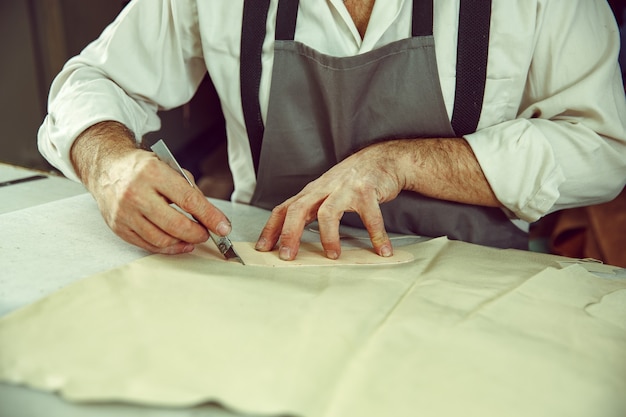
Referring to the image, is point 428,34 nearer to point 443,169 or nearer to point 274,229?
point 443,169

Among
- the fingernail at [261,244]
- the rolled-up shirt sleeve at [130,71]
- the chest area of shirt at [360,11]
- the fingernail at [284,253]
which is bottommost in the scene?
the fingernail at [261,244]

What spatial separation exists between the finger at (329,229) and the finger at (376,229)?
0.05 meters

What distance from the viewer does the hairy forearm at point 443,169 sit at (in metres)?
1.04

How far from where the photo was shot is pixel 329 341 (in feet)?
2.03

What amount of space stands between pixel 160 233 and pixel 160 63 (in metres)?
0.56

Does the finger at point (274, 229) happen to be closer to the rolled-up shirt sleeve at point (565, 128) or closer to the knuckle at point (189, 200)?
the knuckle at point (189, 200)

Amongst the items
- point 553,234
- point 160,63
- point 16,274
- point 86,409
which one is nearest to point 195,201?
point 16,274

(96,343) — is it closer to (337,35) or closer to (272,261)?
(272,261)

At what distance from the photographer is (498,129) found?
1.03m

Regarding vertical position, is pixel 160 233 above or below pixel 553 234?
above

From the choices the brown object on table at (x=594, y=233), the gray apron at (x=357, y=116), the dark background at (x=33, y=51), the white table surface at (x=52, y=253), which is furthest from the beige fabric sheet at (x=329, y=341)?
the dark background at (x=33, y=51)

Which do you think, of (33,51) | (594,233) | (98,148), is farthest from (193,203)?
(33,51)

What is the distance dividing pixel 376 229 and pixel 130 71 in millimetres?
712

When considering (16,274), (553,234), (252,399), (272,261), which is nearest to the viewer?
(252,399)
